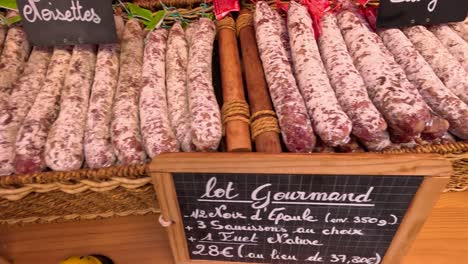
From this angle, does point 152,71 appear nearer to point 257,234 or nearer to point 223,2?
point 223,2

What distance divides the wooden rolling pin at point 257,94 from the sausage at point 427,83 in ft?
2.24

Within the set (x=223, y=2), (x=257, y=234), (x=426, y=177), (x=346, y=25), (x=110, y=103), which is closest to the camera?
(x=426, y=177)

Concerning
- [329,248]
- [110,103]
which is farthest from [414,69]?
[110,103]

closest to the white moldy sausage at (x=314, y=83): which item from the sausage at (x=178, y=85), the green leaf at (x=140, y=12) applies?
the sausage at (x=178, y=85)


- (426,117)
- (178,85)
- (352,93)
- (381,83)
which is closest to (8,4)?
(178,85)

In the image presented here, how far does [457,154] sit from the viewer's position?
148 centimetres

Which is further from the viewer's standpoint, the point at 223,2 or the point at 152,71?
the point at 223,2

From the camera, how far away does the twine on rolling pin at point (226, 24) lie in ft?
6.77

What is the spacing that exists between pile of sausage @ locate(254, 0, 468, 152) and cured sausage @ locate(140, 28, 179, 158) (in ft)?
1.58

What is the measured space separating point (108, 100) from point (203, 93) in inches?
17.9

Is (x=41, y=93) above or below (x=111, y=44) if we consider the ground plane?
below

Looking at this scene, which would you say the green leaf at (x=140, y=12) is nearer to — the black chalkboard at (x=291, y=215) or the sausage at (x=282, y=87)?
the sausage at (x=282, y=87)

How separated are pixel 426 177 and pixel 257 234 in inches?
24.4

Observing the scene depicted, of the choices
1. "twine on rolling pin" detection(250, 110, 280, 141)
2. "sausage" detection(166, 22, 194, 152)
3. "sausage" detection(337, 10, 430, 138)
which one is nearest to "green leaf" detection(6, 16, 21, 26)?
"sausage" detection(166, 22, 194, 152)
